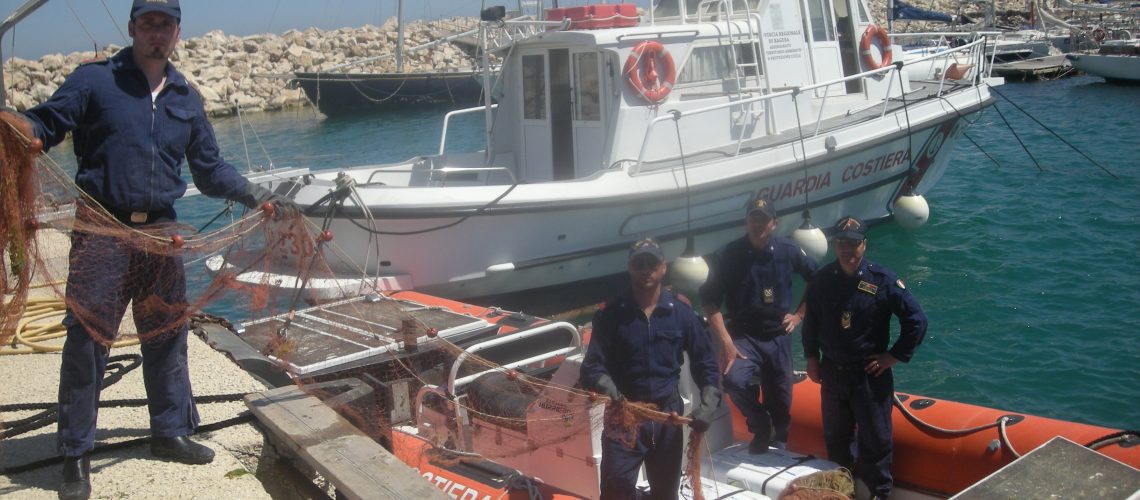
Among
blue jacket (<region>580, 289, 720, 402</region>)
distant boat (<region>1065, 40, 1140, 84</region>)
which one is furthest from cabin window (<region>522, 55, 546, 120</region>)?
distant boat (<region>1065, 40, 1140, 84</region>)

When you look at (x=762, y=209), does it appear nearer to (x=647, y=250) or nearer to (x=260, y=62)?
(x=647, y=250)

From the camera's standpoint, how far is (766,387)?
5.25 metres

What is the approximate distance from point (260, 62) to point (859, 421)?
40.2 meters

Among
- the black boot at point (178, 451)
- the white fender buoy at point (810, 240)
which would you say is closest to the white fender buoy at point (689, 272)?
the white fender buoy at point (810, 240)

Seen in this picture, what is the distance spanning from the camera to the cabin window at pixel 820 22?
11.7 metres

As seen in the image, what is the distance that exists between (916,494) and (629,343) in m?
1.88

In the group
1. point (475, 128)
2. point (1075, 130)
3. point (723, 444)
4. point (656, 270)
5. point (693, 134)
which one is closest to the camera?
point (656, 270)

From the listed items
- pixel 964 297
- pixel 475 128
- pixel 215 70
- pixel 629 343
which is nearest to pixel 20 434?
pixel 629 343

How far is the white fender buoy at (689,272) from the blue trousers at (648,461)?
5156 mm

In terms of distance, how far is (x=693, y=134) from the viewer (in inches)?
399

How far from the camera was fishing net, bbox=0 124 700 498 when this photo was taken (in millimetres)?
3555

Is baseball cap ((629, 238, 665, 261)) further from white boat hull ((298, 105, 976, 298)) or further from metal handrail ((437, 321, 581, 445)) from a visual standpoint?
white boat hull ((298, 105, 976, 298))

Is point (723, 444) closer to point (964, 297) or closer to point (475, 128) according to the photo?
point (964, 297)

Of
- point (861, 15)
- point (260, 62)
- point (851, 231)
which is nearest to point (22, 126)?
point (851, 231)
